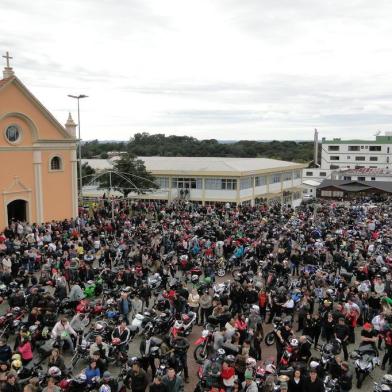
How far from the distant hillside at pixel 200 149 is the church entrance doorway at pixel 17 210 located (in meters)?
71.2

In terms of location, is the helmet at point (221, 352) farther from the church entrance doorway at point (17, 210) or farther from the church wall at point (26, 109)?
the church wall at point (26, 109)

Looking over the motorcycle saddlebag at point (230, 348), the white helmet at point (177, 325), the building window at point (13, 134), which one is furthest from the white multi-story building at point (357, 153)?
the motorcycle saddlebag at point (230, 348)

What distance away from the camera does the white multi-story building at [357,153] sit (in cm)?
8912

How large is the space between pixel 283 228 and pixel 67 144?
16.3 m

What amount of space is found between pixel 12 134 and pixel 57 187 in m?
4.80

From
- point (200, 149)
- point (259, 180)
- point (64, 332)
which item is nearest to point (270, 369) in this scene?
point (64, 332)

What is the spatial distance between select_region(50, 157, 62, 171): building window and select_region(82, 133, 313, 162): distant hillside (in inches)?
2720

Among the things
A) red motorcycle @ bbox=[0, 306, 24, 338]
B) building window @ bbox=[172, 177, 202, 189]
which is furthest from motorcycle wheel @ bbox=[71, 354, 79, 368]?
building window @ bbox=[172, 177, 202, 189]

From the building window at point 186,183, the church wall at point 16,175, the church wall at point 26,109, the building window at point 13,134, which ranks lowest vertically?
the building window at point 186,183

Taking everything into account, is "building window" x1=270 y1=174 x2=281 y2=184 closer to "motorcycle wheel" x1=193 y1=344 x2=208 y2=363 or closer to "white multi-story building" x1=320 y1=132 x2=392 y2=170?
"white multi-story building" x1=320 y1=132 x2=392 y2=170

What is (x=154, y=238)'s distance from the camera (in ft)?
74.8

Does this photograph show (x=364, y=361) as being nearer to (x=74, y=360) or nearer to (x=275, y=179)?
(x=74, y=360)

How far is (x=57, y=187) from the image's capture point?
101ft

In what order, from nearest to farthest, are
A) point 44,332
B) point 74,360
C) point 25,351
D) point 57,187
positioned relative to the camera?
point 25,351
point 74,360
point 44,332
point 57,187
